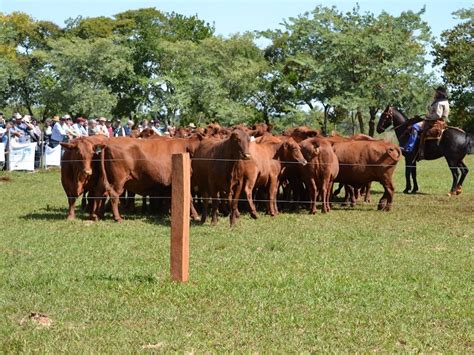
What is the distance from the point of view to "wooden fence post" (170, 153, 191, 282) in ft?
27.7

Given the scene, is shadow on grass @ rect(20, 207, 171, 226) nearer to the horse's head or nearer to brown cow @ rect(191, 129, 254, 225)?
brown cow @ rect(191, 129, 254, 225)

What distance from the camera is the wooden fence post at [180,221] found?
845 cm

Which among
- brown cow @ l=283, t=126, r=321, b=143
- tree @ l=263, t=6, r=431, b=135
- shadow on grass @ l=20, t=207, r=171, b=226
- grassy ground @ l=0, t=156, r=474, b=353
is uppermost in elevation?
tree @ l=263, t=6, r=431, b=135

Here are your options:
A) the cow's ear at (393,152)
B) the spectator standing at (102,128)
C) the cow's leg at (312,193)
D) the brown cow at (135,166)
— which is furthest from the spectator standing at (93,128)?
the cow's ear at (393,152)

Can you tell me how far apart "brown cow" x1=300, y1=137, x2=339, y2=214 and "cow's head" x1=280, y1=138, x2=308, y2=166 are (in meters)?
0.23

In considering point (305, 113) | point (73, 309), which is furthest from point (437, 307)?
point (305, 113)

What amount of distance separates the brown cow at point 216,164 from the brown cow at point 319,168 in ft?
7.96

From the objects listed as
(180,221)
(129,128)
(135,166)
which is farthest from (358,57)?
(180,221)

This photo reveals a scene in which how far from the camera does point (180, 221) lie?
338 inches

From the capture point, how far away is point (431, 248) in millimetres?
11234

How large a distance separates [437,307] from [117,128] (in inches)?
927

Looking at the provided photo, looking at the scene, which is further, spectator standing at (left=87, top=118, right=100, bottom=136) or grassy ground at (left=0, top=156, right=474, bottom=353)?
spectator standing at (left=87, top=118, right=100, bottom=136)

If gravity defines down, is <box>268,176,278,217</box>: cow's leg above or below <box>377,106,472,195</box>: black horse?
below

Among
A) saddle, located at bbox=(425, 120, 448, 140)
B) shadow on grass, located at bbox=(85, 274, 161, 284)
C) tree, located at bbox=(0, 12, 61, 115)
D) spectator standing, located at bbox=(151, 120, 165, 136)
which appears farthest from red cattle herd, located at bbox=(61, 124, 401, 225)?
tree, located at bbox=(0, 12, 61, 115)
